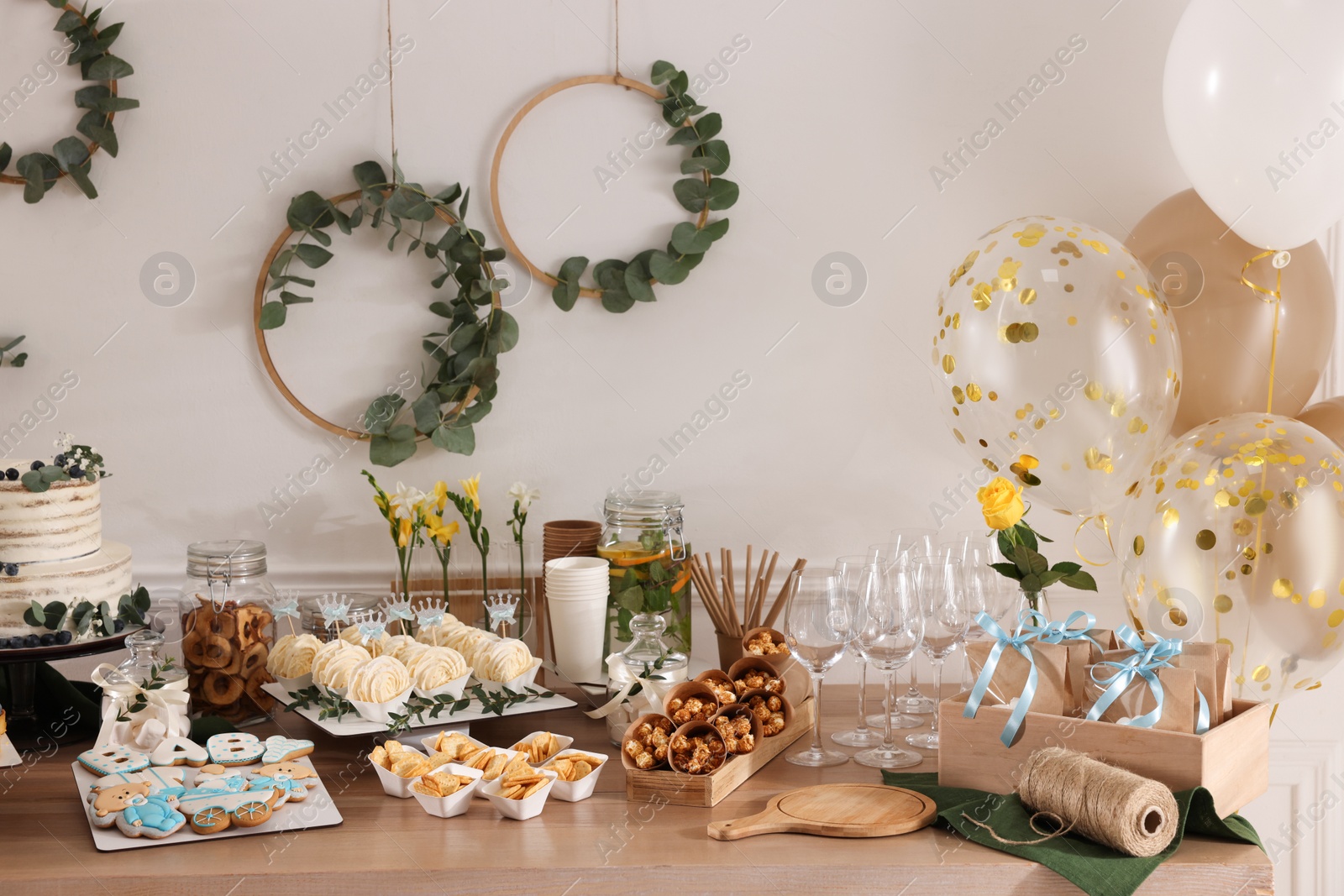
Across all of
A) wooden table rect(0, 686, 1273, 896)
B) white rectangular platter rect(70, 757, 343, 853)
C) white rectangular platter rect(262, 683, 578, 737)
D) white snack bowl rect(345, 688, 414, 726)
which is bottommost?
wooden table rect(0, 686, 1273, 896)

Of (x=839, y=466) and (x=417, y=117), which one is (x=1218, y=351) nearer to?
(x=839, y=466)

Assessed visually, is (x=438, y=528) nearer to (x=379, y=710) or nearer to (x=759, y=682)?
(x=379, y=710)

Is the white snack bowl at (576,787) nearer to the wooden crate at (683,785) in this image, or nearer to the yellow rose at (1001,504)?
the wooden crate at (683,785)

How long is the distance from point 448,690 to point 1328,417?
4.70 ft

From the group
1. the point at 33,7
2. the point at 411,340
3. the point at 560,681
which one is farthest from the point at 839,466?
the point at 33,7

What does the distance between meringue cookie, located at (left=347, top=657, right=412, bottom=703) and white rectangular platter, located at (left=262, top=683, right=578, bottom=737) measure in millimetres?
35

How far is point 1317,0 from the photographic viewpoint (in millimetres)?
1403

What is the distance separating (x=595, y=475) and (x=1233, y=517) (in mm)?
1075

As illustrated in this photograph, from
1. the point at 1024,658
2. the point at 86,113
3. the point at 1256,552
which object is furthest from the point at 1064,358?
the point at 86,113

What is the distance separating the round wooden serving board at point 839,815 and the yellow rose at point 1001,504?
0.39 meters

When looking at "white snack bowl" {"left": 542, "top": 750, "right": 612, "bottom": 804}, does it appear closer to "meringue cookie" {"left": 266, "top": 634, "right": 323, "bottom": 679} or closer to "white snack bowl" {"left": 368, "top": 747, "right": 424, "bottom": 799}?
"white snack bowl" {"left": 368, "top": 747, "right": 424, "bottom": 799}

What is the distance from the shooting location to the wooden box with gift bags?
1.21 m

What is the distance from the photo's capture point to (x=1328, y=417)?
1.68 meters

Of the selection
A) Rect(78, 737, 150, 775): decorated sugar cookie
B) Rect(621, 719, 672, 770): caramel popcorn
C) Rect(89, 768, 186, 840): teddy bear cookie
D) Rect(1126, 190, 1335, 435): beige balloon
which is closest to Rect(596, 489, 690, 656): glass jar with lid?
Rect(621, 719, 672, 770): caramel popcorn
